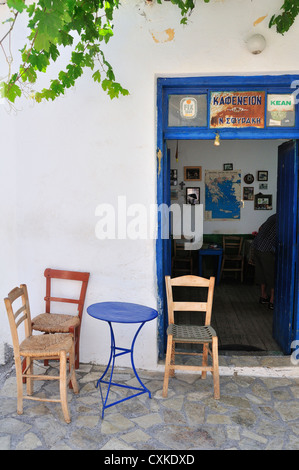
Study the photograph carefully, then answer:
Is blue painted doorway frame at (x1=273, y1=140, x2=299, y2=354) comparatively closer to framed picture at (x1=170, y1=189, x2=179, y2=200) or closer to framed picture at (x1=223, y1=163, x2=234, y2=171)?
framed picture at (x1=223, y1=163, x2=234, y2=171)

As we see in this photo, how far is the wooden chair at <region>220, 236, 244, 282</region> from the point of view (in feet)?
26.5

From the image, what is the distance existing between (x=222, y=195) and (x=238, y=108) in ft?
15.3

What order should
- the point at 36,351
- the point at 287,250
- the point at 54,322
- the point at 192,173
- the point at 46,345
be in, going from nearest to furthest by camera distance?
the point at 36,351
the point at 46,345
the point at 54,322
the point at 287,250
the point at 192,173

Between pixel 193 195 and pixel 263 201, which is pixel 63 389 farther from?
pixel 263 201

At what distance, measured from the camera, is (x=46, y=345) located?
323 centimetres

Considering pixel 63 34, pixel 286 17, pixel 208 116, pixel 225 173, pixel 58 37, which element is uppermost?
pixel 286 17

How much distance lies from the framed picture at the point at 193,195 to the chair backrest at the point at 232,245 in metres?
0.96

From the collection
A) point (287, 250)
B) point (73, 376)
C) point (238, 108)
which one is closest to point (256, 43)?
point (238, 108)

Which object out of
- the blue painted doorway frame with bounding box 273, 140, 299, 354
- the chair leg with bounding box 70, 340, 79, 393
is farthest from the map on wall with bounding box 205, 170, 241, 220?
the chair leg with bounding box 70, 340, 79, 393

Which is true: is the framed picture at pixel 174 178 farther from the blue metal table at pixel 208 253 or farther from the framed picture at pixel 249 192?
the blue metal table at pixel 208 253

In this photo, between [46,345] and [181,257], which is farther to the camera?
[181,257]

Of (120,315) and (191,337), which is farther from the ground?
(120,315)

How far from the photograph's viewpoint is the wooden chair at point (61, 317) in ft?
11.7

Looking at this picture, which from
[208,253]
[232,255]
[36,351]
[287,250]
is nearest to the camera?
[36,351]
